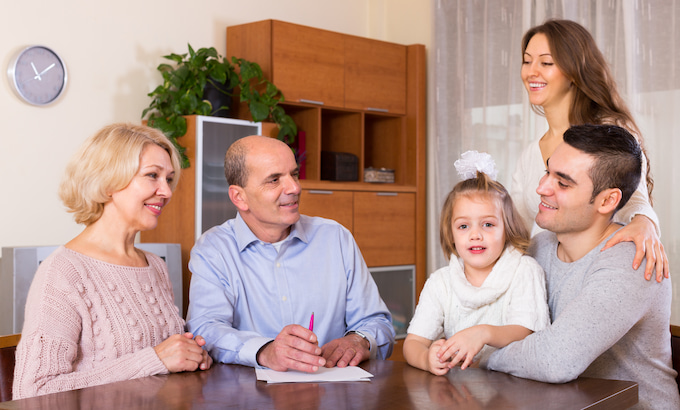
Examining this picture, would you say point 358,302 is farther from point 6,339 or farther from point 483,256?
point 6,339

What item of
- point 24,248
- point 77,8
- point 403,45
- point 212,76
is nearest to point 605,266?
point 24,248

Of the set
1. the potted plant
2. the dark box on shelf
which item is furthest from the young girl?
the dark box on shelf

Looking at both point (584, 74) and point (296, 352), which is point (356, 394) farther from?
point (584, 74)

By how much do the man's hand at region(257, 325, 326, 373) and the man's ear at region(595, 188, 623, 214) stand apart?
0.79m

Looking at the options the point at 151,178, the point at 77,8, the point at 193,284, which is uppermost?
the point at 77,8

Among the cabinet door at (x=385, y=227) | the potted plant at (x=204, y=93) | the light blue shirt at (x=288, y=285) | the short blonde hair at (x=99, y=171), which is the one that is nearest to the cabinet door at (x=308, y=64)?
the potted plant at (x=204, y=93)

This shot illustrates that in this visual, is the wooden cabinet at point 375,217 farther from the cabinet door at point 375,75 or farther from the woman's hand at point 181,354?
the woman's hand at point 181,354

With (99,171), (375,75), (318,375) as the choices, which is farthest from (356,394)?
(375,75)

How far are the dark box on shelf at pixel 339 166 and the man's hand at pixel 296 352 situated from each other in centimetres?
320

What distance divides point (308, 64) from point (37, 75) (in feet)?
5.47

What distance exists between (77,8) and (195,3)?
812 mm

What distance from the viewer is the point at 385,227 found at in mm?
5164

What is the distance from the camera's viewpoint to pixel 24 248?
11.5ft

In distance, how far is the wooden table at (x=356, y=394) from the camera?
1.44m
